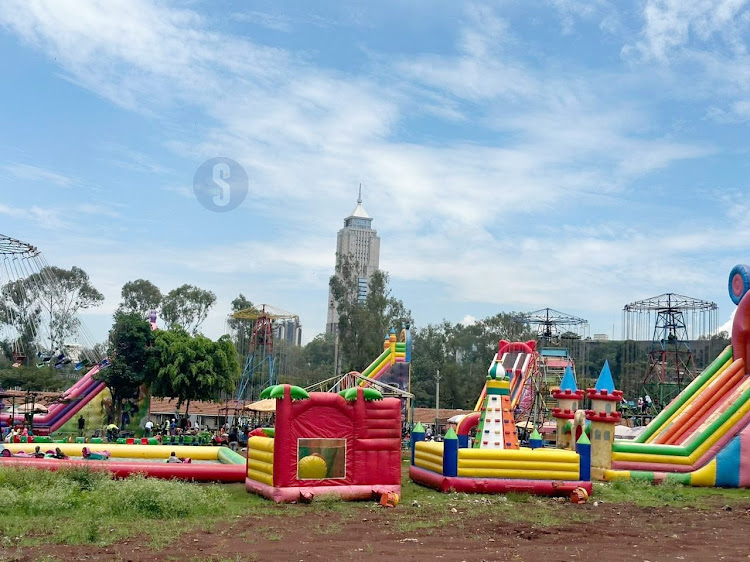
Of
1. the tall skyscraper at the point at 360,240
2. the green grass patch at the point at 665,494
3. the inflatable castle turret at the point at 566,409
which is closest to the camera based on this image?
the green grass patch at the point at 665,494

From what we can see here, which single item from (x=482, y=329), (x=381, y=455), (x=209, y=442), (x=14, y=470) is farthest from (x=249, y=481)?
(x=482, y=329)

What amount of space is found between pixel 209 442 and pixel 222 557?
59.6 ft

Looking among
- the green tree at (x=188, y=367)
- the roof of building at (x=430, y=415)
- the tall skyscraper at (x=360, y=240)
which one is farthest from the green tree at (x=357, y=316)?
the tall skyscraper at (x=360, y=240)

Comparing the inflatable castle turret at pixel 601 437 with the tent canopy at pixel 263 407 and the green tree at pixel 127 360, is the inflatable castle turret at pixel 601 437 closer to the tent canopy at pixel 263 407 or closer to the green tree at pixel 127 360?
the tent canopy at pixel 263 407

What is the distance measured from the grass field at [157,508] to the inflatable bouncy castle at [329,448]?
470 millimetres

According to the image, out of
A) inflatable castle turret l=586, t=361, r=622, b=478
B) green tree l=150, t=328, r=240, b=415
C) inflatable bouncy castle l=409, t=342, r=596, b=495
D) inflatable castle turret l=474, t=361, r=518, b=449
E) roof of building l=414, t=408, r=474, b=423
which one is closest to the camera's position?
inflatable bouncy castle l=409, t=342, r=596, b=495

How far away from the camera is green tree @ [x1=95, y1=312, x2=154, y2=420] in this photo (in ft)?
118

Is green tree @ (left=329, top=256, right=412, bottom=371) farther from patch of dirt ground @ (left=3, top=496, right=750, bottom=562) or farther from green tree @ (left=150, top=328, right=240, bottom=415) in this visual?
patch of dirt ground @ (left=3, top=496, right=750, bottom=562)

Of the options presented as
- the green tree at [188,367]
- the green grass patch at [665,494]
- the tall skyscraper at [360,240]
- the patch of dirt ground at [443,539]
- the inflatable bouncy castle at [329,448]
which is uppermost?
the tall skyscraper at [360,240]

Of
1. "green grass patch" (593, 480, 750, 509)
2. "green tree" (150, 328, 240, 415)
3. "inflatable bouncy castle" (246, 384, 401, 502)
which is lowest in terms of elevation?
"green grass patch" (593, 480, 750, 509)

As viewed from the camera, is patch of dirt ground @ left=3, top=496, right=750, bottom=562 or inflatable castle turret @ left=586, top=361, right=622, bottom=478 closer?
patch of dirt ground @ left=3, top=496, right=750, bottom=562

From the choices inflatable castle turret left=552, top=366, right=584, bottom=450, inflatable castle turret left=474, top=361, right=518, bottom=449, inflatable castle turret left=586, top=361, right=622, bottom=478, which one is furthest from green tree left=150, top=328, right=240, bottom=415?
inflatable castle turret left=586, top=361, right=622, bottom=478

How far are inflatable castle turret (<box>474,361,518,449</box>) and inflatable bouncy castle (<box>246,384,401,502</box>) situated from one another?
127 inches

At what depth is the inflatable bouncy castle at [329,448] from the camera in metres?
16.3
